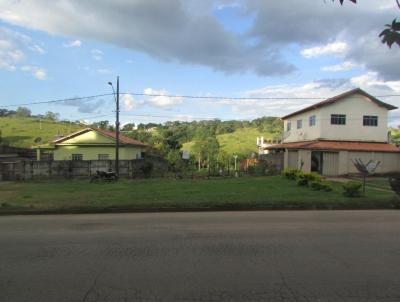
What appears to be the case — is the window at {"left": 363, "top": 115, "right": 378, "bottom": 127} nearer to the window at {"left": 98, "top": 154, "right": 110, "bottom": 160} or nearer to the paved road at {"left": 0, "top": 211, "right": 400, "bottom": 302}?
the window at {"left": 98, "top": 154, "right": 110, "bottom": 160}

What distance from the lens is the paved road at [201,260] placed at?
4.86 metres

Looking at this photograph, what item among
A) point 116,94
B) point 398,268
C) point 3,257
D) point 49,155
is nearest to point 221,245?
point 398,268

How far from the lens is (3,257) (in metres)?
6.66

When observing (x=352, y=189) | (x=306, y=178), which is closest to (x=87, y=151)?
(x=306, y=178)

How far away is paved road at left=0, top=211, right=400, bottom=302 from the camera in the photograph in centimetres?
486

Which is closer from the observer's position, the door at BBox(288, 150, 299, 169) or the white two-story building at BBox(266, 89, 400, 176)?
the white two-story building at BBox(266, 89, 400, 176)

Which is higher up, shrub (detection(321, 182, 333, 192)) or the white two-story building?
the white two-story building

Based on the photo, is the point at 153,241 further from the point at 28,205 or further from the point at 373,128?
the point at 373,128

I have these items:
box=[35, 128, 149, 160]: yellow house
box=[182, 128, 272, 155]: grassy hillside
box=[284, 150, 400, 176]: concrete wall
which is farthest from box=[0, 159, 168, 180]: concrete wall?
box=[182, 128, 272, 155]: grassy hillside

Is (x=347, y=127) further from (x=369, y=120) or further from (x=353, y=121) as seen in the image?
(x=369, y=120)

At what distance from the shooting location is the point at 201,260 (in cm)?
630

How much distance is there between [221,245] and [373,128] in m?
32.1

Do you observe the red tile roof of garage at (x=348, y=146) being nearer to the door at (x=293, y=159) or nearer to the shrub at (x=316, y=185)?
the door at (x=293, y=159)

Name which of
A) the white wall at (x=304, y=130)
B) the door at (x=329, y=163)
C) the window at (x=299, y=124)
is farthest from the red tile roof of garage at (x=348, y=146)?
the window at (x=299, y=124)
